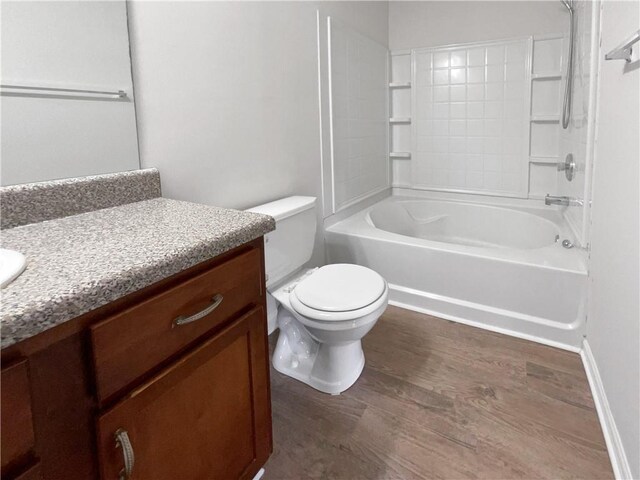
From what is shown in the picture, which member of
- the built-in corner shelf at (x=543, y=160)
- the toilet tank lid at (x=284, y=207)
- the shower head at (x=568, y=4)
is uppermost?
the shower head at (x=568, y=4)

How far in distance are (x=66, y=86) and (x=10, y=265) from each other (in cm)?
72

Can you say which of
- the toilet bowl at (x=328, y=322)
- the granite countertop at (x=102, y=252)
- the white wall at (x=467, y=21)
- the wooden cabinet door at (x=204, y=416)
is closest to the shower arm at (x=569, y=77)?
the white wall at (x=467, y=21)

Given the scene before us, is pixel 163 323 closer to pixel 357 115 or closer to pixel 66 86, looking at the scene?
pixel 66 86

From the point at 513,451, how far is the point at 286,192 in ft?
5.03

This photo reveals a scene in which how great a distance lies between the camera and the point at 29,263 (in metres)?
0.76

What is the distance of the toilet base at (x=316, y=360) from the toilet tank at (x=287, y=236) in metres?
0.27

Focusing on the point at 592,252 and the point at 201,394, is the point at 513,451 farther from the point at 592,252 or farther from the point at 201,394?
the point at 201,394

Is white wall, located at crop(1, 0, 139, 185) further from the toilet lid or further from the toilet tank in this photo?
the toilet lid

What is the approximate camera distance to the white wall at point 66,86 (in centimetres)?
107

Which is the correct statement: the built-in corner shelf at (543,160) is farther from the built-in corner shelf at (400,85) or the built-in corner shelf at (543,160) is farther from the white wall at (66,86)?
the white wall at (66,86)

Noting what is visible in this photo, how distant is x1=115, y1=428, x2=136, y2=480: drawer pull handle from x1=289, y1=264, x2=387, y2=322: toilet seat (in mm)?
906

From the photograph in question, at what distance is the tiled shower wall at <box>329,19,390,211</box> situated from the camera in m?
2.62

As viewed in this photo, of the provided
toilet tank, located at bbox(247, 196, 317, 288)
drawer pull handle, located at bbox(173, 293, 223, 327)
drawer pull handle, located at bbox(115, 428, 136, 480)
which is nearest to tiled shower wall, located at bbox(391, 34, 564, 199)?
toilet tank, located at bbox(247, 196, 317, 288)

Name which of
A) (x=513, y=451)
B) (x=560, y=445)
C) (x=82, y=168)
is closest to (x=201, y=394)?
(x=82, y=168)
